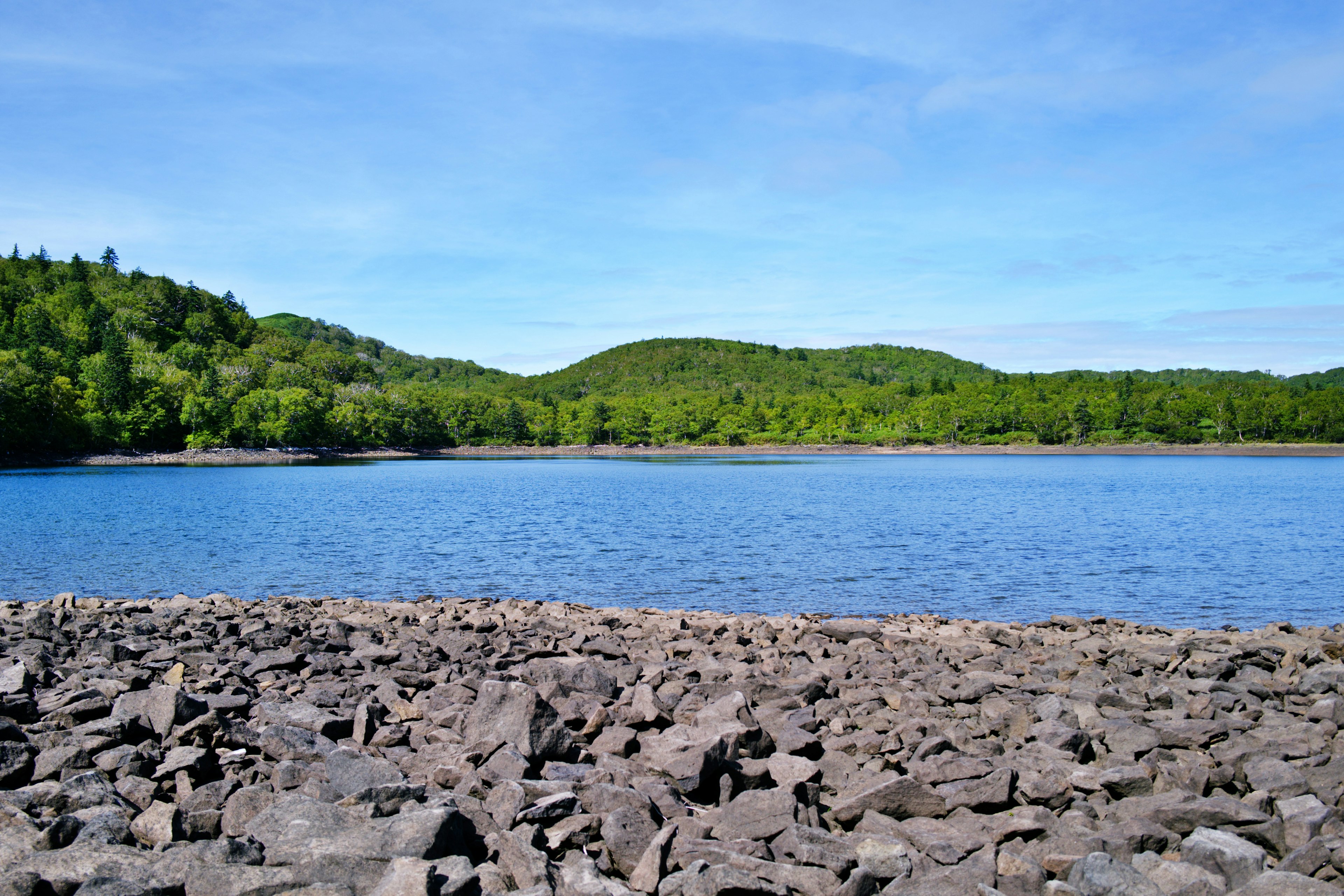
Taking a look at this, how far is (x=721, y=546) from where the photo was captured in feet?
104

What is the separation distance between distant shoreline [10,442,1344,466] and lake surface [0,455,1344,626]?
5561 cm

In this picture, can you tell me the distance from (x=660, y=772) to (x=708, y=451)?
182 metres

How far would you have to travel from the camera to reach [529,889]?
4.80 meters

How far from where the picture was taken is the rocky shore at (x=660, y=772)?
493cm

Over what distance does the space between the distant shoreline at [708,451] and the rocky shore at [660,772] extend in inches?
4616

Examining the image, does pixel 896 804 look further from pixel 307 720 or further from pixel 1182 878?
pixel 307 720

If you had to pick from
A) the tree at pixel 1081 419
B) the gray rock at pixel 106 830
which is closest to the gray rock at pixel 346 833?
the gray rock at pixel 106 830

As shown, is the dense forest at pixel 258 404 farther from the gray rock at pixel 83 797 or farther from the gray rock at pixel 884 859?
the gray rock at pixel 884 859

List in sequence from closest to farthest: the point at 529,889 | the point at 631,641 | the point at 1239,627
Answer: the point at 529,889 → the point at 631,641 → the point at 1239,627

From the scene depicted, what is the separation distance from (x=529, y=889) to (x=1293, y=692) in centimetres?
990

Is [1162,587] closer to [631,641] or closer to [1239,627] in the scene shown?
[1239,627]

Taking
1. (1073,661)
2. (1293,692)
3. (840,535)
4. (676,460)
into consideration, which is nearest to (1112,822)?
(1293,692)

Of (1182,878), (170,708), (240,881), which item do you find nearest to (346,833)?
(240,881)

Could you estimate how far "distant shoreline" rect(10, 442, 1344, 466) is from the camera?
397 ft
